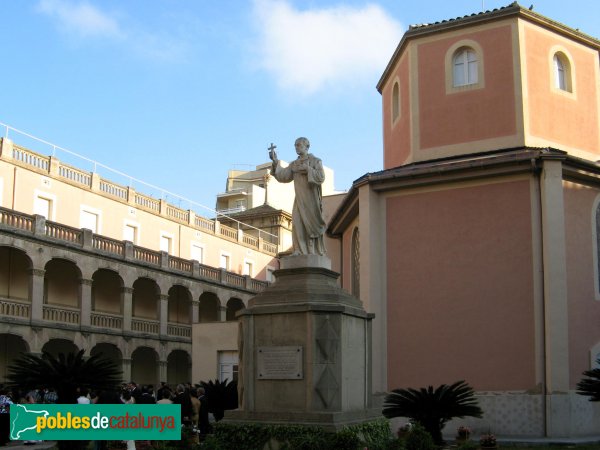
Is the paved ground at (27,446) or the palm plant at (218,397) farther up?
the palm plant at (218,397)

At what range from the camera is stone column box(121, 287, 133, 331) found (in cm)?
3969

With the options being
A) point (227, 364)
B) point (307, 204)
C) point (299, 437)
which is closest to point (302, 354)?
point (299, 437)

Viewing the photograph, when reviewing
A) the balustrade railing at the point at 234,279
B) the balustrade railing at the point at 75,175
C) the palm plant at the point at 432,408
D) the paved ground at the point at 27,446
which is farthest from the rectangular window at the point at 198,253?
the palm plant at the point at 432,408

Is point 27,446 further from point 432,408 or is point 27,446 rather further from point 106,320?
point 106,320

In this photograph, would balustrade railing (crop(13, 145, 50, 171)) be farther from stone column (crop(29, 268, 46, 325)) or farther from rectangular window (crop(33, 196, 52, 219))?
stone column (crop(29, 268, 46, 325))

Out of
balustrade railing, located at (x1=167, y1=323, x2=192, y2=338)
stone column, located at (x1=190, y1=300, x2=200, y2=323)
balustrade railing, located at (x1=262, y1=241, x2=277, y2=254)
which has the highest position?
balustrade railing, located at (x1=262, y1=241, x2=277, y2=254)

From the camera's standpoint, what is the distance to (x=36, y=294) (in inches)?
1341

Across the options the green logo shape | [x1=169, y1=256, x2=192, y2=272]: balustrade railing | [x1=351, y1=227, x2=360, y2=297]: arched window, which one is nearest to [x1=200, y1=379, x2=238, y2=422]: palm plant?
the green logo shape

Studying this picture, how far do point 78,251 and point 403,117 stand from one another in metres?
17.7

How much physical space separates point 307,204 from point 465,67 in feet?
40.6

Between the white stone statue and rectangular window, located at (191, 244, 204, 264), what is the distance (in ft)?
117

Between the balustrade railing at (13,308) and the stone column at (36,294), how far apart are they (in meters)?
0.26

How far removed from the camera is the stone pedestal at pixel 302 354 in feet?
41.8

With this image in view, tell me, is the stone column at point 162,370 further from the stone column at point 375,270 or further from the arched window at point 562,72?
the arched window at point 562,72
